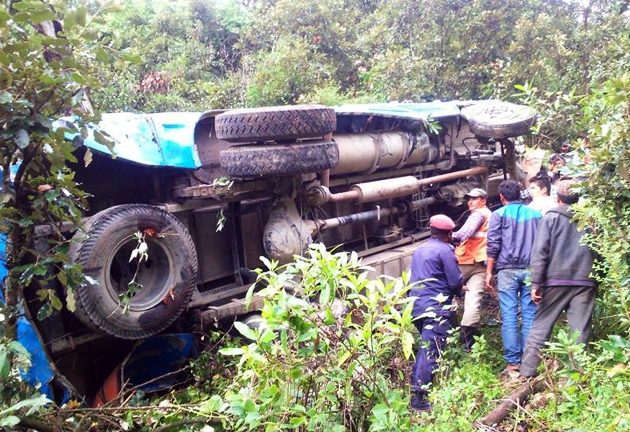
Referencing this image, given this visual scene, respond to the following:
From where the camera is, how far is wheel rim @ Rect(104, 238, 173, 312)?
13.6 ft

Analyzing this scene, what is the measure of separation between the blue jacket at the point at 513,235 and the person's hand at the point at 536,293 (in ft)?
1.16

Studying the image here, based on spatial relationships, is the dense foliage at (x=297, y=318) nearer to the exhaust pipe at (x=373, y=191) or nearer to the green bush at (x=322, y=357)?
the green bush at (x=322, y=357)

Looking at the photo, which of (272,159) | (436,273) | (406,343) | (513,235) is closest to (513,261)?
(513,235)

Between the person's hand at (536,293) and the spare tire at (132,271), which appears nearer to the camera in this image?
the spare tire at (132,271)

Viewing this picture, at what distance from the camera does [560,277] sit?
4258mm

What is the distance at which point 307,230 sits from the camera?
16.8 feet

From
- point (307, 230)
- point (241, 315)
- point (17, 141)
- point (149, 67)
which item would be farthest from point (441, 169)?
point (149, 67)

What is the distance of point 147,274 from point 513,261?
2828 millimetres

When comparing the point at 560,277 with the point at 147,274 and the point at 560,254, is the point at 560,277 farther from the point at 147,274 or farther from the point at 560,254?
the point at 147,274

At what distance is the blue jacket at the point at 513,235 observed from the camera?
474 cm

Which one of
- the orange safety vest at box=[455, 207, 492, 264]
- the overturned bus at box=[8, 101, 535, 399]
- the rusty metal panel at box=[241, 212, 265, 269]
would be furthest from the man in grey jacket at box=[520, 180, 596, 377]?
the rusty metal panel at box=[241, 212, 265, 269]

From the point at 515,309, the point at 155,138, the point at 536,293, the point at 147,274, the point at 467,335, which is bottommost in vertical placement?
the point at 467,335

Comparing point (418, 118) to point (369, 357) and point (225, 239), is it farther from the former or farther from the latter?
point (369, 357)

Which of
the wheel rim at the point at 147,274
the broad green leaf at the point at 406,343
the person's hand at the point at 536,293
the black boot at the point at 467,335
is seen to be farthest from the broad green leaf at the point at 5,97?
the black boot at the point at 467,335
